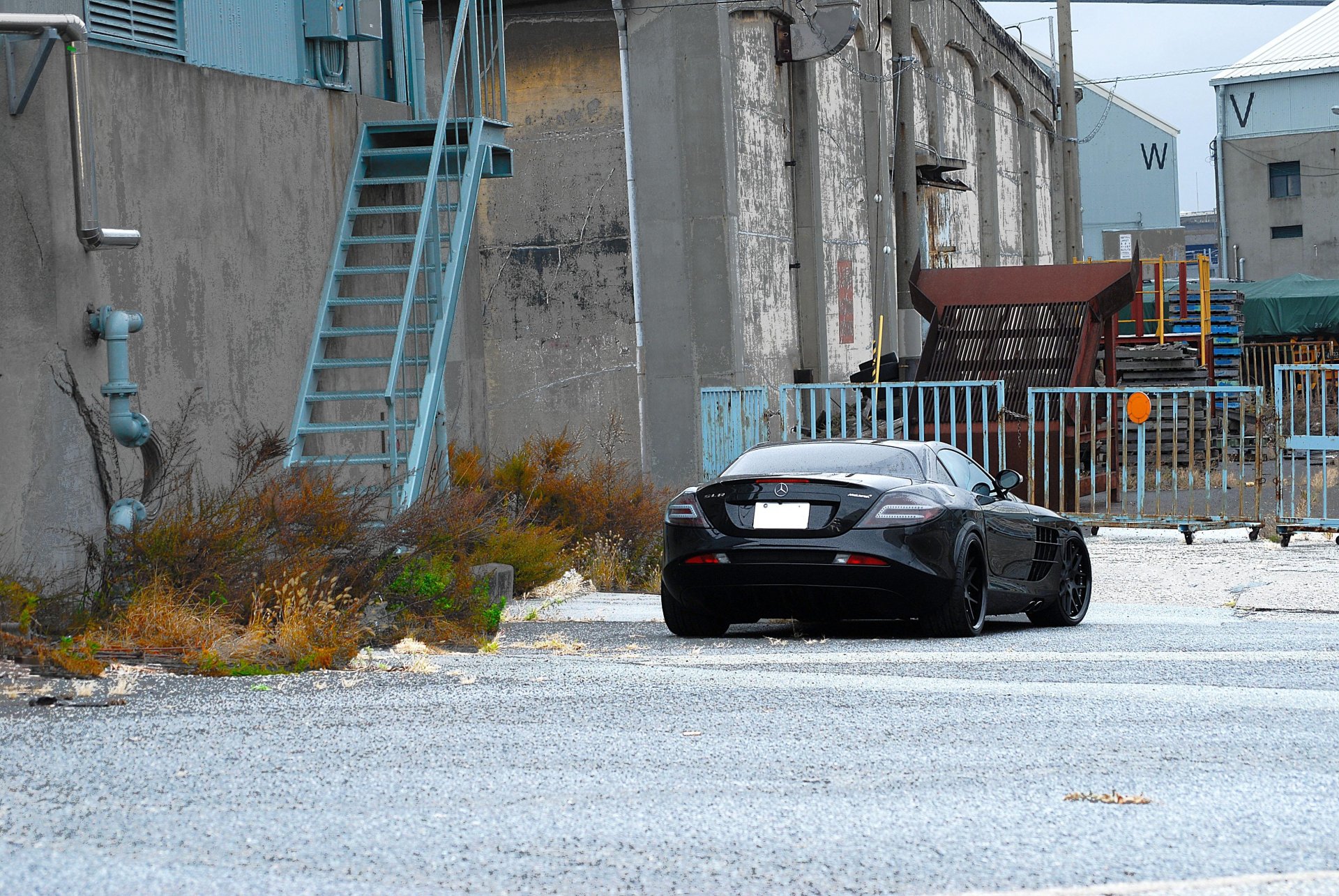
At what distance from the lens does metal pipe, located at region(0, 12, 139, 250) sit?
894 centimetres

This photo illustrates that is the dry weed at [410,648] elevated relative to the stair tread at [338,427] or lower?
lower

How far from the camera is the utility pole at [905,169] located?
24203 mm

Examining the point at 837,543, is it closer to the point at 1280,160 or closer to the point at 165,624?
the point at 165,624

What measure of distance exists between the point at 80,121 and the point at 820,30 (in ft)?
47.7

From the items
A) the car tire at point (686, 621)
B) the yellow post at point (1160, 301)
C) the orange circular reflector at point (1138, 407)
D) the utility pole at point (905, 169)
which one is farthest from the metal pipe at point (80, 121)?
the yellow post at point (1160, 301)

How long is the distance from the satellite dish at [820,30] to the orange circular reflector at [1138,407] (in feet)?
21.8

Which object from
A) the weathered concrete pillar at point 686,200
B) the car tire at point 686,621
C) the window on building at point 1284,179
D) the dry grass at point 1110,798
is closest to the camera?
the dry grass at point 1110,798

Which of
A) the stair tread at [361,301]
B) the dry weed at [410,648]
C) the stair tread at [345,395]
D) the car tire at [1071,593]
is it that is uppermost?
the stair tread at [361,301]

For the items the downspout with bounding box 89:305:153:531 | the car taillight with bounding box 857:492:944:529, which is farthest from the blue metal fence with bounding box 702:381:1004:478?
the downspout with bounding box 89:305:153:531

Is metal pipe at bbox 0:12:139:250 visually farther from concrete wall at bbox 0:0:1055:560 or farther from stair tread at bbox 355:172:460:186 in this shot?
stair tread at bbox 355:172:460:186

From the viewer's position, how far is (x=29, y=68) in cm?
910

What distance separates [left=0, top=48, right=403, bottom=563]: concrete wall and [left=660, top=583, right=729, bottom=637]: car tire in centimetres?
327

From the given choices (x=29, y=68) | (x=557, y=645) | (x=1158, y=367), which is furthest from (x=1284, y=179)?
(x=29, y=68)

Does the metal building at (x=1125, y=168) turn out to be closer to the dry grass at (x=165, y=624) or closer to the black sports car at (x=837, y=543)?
the black sports car at (x=837, y=543)
